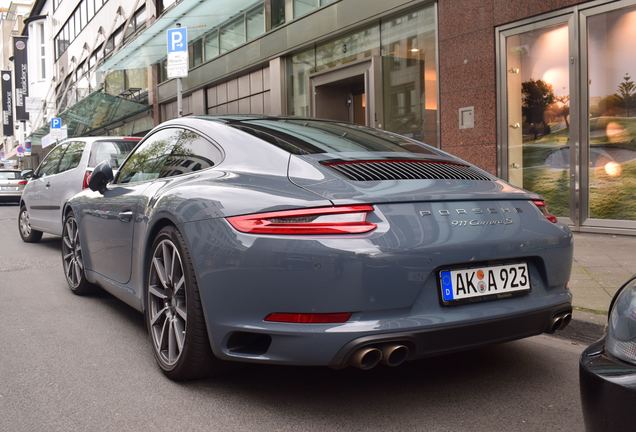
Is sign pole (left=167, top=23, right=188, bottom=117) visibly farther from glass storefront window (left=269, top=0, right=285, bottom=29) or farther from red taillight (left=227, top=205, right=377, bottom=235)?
red taillight (left=227, top=205, right=377, bottom=235)

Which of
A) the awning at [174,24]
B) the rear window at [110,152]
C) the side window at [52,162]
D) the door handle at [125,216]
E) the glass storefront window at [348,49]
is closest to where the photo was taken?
the door handle at [125,216]

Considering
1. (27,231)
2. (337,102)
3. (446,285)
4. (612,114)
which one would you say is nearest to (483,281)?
(446,285)

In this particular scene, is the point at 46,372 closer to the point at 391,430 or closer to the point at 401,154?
the point at 391,430

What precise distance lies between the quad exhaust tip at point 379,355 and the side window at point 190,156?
Answer: 1.40 meters

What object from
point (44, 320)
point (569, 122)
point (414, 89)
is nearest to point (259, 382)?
point (44, 320)

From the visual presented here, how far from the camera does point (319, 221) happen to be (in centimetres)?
258

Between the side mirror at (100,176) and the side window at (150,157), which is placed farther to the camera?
the side mirror at (100,176)

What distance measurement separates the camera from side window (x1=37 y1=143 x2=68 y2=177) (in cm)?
879

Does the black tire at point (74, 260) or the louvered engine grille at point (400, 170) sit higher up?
the louvered engine grille at point (400, 170)

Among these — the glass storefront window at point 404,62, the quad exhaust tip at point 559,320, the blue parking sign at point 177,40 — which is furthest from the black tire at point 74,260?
the blue parking sign at point 177,40

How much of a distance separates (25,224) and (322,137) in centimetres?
786

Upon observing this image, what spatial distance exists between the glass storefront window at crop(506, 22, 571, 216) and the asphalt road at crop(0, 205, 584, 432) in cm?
529

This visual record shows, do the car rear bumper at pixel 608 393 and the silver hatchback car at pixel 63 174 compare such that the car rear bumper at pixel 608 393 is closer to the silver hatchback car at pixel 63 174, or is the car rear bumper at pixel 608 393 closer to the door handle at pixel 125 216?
the door handle at pixel 125 216

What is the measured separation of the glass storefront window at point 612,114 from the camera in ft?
26.3
